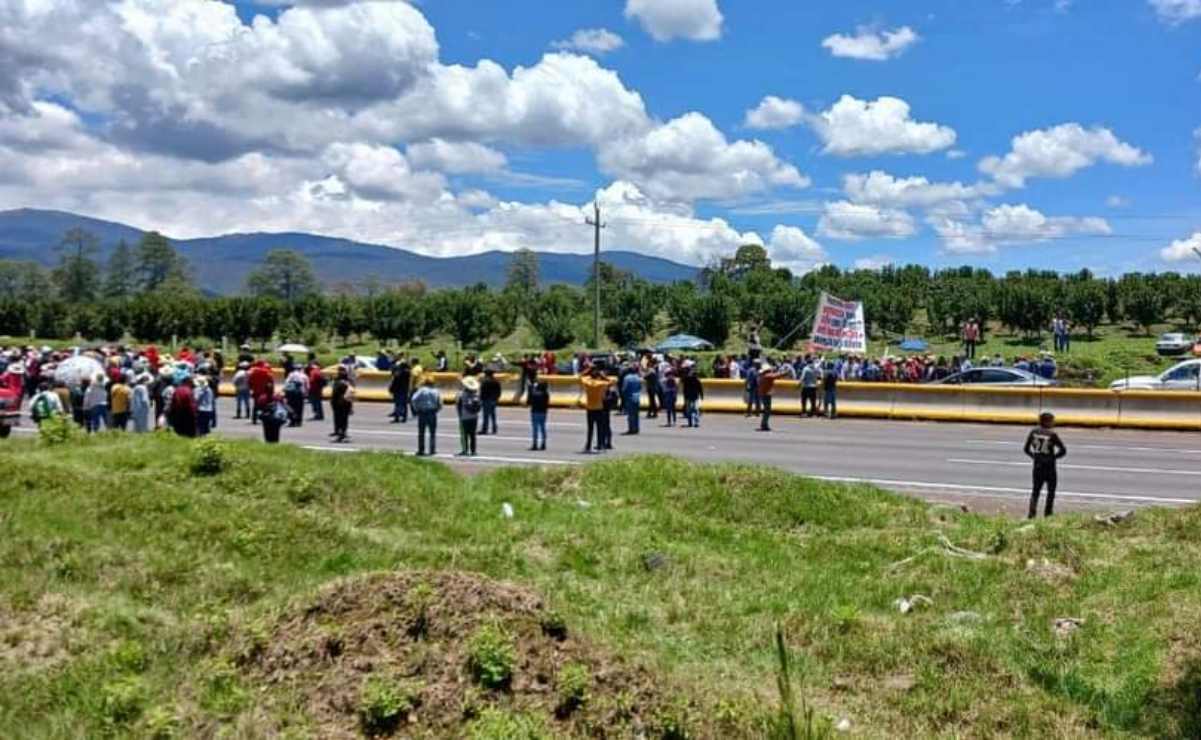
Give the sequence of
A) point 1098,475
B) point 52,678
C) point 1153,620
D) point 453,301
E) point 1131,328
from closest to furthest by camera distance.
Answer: point 52,678 < point 1153,620 < point 1098,475 < point 1131,328 < point 453,301

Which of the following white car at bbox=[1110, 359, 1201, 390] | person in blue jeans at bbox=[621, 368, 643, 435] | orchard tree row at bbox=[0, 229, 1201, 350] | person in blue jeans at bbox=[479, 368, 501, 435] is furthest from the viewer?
orchard tree row at bbox=[0, 229, 1201, 350]

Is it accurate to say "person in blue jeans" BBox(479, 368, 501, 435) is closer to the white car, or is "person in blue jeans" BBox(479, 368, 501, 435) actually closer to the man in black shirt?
the man in black shirt

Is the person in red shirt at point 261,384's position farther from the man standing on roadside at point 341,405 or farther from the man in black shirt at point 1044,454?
the man in black shirt at point 1044,454

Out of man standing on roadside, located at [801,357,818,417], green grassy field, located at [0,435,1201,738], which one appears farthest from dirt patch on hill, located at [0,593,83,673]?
man standing on roadside, located at [801,357,818,417]

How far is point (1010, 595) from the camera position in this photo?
9.49 m

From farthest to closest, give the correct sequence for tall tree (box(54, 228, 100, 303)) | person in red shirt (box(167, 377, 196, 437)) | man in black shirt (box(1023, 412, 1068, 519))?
tall tree (box(54, 228, 100, 303)), person in red shirt (box(167, 377, 196, 437)), man in black shirt (box(1023, 412, 1068, 519))

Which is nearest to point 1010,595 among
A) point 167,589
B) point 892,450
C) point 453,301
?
point 167,589

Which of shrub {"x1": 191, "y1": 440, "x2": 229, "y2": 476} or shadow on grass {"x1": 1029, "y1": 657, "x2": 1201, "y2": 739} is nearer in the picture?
shadow on grass {"x1": 1029, "y1": 657, "x2": 1201, "y2": 739}

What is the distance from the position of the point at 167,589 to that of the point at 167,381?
50.9ft

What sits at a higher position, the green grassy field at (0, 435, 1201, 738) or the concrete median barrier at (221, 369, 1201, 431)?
the concrete median barrier at (221, 369, 1201, 431)

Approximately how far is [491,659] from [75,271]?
170m

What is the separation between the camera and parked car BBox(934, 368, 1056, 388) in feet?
98.5

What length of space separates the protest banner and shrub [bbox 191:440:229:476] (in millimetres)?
24321

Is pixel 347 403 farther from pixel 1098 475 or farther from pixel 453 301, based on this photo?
pixel 453 301
